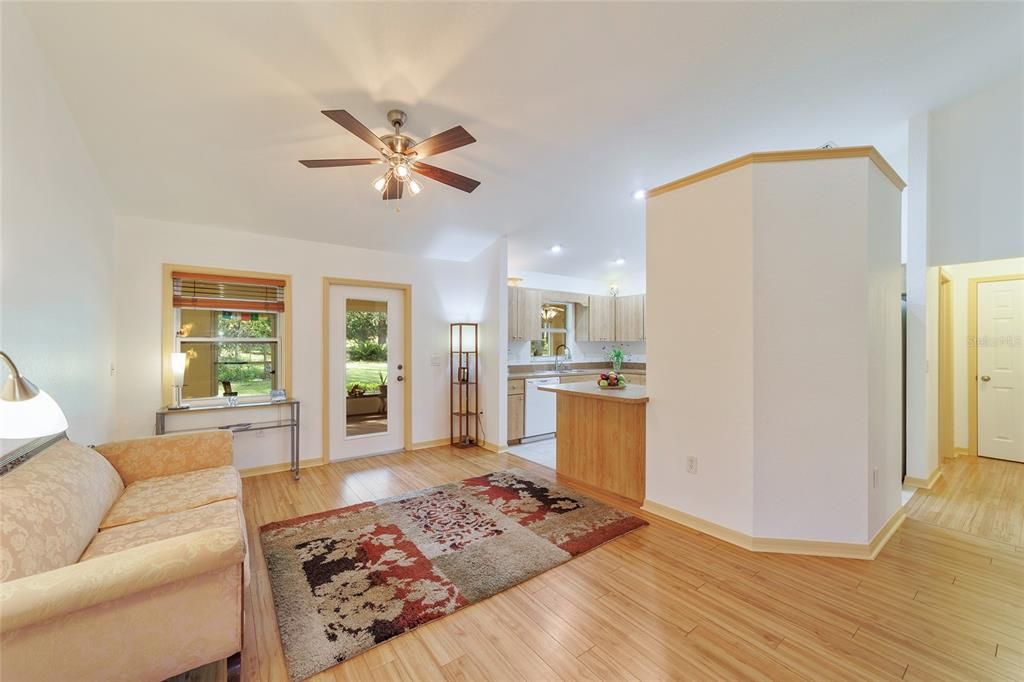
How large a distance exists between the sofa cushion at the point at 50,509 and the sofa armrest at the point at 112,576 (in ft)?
0.51

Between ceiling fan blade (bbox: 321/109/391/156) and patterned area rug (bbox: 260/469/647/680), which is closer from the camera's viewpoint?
patterned area rug (bbox: 260/469/647/680)

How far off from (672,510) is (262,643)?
8.67ft

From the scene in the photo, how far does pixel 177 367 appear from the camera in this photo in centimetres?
362

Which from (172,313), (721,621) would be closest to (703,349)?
(721,621)

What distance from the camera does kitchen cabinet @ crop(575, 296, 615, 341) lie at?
685 centimetres

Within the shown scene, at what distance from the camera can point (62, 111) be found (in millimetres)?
2387

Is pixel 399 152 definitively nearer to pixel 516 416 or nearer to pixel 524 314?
pixel 524 314

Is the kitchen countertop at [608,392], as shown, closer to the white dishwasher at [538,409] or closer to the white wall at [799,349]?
the white wall at [799,349]

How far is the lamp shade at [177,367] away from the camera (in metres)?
3.60

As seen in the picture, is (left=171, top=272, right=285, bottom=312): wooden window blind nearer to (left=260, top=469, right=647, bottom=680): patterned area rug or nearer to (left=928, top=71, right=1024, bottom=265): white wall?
(left=260, top=469, right=647, bottom=680): patterned area rug

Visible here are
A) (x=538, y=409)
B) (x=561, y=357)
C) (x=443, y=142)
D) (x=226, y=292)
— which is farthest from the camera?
(x=561, y=357)

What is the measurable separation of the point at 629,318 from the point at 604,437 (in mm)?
3709

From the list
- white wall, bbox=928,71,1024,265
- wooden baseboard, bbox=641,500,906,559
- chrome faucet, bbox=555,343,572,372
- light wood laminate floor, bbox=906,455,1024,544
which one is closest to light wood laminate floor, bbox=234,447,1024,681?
wooden baseboard, bbox=641,500,906,559

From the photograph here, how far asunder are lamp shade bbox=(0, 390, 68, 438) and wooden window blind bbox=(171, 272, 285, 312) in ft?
9.94
